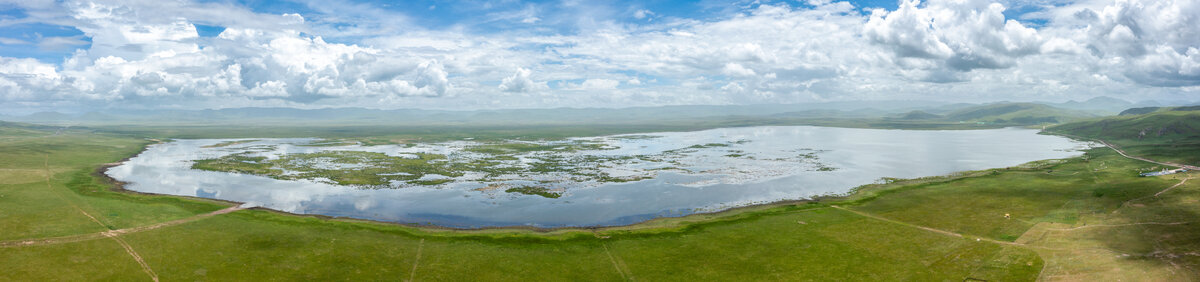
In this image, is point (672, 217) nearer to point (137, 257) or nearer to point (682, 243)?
point (682, 243)

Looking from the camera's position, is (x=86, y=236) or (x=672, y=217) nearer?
(x=86, y=236)

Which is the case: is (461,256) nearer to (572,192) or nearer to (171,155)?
(572,192)

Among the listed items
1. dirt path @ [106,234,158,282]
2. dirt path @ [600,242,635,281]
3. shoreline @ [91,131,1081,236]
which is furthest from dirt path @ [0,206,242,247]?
dirt path @ [600,242,635,281]

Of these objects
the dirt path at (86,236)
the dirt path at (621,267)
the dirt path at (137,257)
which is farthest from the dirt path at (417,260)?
the dirt path at (86,236)

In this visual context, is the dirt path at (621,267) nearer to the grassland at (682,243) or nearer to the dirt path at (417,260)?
the grassland at (682,243)

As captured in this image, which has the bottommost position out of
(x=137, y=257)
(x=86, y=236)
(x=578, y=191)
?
(x=137, y=257)

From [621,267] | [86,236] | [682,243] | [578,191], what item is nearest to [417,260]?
[621,267]

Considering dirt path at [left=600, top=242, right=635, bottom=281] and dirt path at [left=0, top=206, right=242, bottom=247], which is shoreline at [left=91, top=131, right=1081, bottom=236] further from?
dirt path at [left=0, top=206, right=242, bottom=247]

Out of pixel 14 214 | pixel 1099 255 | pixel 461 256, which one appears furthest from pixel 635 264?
pixel 14 214
